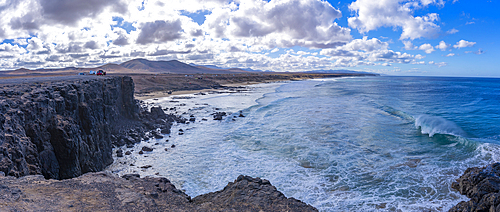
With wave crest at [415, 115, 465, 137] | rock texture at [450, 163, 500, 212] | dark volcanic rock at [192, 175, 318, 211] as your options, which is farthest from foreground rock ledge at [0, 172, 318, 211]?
wave crest at [415, 115, 465, 137]

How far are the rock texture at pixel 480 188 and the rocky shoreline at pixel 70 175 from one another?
592 cm

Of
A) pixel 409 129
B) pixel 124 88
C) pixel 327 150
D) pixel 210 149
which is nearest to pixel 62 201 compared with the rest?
pixel 210 149

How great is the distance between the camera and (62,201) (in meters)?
6.61

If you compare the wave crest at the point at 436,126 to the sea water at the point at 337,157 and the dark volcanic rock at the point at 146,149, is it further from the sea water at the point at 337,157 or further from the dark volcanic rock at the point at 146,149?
the dark volcanic rock at the point at 146,149

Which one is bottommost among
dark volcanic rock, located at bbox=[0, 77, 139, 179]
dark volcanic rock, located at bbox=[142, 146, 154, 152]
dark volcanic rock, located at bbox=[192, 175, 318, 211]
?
dark volcanic rock, located at bbox=[142, 146, 154, 152]

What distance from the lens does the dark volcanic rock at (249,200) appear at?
8.16 metres

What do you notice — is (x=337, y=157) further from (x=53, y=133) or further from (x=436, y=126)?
(x=53, y=133)

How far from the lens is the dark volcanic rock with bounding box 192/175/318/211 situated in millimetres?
8156

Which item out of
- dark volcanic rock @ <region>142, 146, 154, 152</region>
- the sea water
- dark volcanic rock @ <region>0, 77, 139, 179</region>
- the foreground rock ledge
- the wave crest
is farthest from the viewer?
the wave crest

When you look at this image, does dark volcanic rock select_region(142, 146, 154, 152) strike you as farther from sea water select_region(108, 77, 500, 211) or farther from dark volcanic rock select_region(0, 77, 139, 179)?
dark volcanic rock select_region(0, 77, 139, 179)

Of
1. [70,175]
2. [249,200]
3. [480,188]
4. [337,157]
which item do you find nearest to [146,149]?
[70,175]

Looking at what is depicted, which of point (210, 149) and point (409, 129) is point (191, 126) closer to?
point (210, 149)

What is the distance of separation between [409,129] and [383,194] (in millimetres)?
15403

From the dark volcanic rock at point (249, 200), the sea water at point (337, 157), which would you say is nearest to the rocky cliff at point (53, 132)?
the sea water at point (337, 157)
